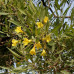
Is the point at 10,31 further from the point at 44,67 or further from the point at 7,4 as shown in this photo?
the point at 44,67

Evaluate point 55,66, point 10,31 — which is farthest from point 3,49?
point 55,66

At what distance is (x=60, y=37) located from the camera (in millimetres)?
727

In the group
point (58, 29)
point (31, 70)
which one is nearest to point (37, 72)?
point (31, 70)

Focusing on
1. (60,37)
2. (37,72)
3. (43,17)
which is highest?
(43,17)

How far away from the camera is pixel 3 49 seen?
1.35 metres

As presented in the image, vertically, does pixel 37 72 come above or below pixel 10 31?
below

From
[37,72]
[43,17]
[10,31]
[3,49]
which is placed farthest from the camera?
[3,49]

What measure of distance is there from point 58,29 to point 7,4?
0.65 meters

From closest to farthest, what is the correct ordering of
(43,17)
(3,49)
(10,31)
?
(43,17)
(10,31)
(3,49)

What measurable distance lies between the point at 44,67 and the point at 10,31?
0.53 metres

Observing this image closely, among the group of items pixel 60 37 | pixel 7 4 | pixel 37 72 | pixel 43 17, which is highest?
pixel 7 4

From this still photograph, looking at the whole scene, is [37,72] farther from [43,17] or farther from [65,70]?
[43,17]

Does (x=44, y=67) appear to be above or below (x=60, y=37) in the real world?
below

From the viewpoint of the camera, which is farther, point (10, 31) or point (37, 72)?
point (10, 31)
